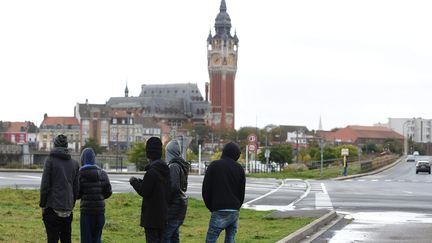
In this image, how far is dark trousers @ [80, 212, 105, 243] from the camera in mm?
11562

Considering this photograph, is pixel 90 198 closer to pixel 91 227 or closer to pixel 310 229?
pixel 91 227

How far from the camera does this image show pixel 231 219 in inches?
448

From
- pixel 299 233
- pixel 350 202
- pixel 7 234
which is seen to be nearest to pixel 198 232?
pixel 299 233

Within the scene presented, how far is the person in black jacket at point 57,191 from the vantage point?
35.9 ft

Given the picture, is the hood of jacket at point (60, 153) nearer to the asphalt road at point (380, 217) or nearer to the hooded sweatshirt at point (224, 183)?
the hooded sweatshirt at point (224, 183)

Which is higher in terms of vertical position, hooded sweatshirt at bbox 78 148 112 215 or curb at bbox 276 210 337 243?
hooded sweatshirt at bbox 78 148 112 215

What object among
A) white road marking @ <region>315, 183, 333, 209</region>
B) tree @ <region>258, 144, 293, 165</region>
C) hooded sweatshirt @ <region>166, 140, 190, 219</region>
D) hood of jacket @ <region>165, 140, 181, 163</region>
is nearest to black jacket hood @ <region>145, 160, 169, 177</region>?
hooded sweatshirt @ <region>166, 140, 190, 219</region>

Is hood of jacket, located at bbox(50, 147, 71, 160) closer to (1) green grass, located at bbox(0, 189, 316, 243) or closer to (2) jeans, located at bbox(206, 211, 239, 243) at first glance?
(2) jeans, located at bbox(206, 211, 239, 243)

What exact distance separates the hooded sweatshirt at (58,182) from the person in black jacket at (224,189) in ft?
5.94

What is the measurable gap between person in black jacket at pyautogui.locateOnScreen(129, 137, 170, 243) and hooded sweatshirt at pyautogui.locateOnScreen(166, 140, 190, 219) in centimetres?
42

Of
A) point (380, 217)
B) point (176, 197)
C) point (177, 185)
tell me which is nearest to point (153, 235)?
point (176, 197)

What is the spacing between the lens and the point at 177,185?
11.0 metres

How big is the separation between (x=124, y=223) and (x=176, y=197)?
6.72m

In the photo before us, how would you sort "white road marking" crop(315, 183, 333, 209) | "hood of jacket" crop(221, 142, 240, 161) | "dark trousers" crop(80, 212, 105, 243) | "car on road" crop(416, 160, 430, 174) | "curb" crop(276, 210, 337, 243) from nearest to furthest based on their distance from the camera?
"hood of jacket" crop(221, 142, 240, 161)
"dark trousers" crop(80, 212, 105, 243)
"curb" crop(276, 210, 337, 243)
"white road marking" crop(315, 183, 333, 209)
"car on road" crop(416, 160, 430, 174)
